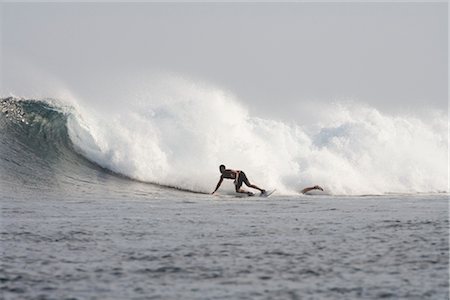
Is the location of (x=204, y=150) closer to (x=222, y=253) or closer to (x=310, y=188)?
(x=310, y=188)

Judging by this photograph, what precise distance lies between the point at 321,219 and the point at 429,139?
2282cm

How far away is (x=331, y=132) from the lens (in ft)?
112

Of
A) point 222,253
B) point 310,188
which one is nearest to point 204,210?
point 222,253

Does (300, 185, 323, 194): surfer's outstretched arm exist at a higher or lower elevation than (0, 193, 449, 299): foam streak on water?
higher

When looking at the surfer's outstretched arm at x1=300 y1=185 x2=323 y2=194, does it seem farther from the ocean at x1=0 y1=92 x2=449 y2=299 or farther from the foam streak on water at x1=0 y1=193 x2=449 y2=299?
the foam streak on water at x1=0 y1=193 x2=449 y2=299

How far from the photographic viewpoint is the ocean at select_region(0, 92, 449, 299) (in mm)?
7289

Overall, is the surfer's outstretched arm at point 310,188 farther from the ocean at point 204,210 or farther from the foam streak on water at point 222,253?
the foam streak on water at point 222,253

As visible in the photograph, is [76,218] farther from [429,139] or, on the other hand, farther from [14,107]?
[429,139]

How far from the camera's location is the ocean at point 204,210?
7289 mm

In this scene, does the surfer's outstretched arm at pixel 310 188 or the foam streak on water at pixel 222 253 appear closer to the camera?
the foam streak on water at pixel 222 253

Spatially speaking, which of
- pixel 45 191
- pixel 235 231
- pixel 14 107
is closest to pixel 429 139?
pixel 14 107

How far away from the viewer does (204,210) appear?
14320 millimetres

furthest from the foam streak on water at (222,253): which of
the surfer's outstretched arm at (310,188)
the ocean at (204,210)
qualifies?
the surfer's outstretched arm at (310,188)

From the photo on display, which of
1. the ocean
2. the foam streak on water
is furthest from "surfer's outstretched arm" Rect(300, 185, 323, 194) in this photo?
the foam streak on water
